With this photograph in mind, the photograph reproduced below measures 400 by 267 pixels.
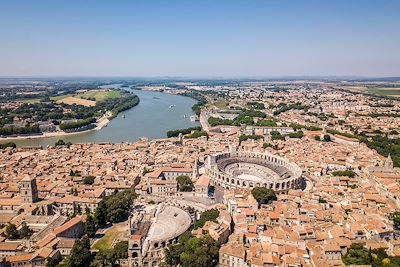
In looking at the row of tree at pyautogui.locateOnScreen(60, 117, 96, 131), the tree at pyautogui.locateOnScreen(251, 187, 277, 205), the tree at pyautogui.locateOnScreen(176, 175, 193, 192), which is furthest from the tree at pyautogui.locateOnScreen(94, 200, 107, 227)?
the row of tree at pyautogui.locateOnScreen(60, 117, 96, 131)

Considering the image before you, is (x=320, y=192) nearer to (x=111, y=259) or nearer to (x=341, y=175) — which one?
(x=341, y=175)

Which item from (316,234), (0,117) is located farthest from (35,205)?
(0,117)

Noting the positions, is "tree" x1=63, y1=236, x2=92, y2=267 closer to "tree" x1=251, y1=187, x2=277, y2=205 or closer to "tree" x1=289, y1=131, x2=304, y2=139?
"tree" x1=251, y1=187, x2=277, y2=205

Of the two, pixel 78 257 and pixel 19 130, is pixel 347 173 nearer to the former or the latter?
pixel 78 257

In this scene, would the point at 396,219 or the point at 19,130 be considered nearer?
the point at 396,219

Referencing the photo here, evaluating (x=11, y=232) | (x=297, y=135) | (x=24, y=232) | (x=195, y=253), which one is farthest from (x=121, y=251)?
(x=297, y=135)
